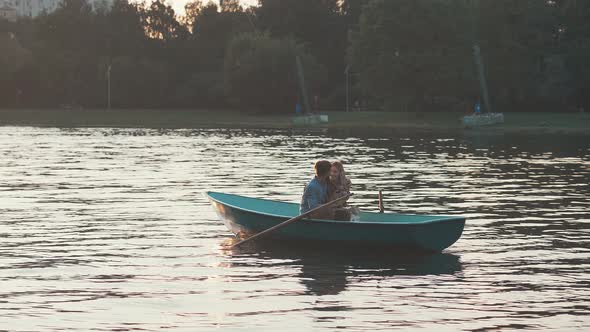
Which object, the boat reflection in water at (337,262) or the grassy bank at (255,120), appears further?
the grassy bank at (255,120)

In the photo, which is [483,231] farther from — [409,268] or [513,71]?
[513,71]

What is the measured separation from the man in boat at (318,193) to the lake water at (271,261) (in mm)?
794

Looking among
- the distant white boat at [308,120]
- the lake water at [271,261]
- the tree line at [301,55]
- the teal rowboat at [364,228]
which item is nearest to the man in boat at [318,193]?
the teal rowboat at [364,228]

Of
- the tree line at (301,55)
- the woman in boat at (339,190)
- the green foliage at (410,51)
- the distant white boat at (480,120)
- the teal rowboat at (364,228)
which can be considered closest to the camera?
the teal rowboat at (364,228)

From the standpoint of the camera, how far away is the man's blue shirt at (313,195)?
21.6 m

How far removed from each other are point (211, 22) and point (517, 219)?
13187 cm

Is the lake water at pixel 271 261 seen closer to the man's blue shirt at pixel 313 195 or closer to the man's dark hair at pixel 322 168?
the man's blue shirt at pixel 313 195

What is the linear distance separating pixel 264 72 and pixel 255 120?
672 cm

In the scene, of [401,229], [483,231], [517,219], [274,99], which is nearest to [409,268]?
[401,229]

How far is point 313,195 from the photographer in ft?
71.1

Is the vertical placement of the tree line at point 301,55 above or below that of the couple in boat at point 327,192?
above

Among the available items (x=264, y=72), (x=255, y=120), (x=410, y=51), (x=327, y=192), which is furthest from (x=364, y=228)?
(x=264, y=72)

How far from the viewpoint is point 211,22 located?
157 metres

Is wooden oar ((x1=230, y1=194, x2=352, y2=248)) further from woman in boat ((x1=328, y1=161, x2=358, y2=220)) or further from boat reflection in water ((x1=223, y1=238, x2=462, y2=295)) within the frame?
woman in boat ((x1=328, y1=161, x2=358, y2=220))
